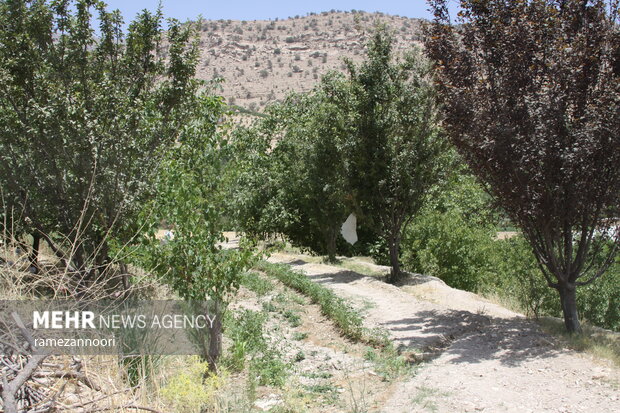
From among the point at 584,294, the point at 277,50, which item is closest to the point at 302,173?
the point at 584,294

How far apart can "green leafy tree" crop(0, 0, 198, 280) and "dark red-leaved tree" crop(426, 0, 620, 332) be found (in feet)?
14.5

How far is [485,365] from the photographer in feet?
23.8

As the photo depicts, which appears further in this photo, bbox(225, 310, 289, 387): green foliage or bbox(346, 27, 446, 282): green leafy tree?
bbox(346, 27, 446, 282): green leafy tree

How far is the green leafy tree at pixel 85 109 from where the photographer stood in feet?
27.9

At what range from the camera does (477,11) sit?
9.07 metres

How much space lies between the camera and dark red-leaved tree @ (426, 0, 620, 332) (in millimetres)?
7918

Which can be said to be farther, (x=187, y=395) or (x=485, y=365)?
(x=485, y=365)

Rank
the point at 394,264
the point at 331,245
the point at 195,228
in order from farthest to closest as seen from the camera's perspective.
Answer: the point at 331,245 → the point at 394,264 → the point at 195,228

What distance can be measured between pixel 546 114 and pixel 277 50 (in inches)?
2935

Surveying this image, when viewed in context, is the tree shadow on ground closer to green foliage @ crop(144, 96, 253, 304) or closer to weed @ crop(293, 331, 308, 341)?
weed @ crop(293, 331, 308, 341)

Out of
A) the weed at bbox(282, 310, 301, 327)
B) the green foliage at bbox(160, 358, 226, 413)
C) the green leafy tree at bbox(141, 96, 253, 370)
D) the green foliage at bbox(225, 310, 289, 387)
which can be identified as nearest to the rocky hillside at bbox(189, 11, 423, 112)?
the weed at bbox(282, 310, 301, 327)

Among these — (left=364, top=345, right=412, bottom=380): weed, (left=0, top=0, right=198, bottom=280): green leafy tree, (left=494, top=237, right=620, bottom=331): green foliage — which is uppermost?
(left=0, top=0, right=198, bottom=280): green leafy tree

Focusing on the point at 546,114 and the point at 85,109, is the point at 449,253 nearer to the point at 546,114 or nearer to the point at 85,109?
the point at 546,114

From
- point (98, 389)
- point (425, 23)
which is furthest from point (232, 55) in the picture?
point (98, 389)
